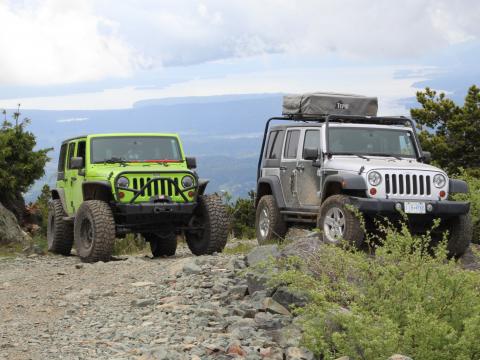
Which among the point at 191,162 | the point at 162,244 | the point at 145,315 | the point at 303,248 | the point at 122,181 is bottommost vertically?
the point at 162,244

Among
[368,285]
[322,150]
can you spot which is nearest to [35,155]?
[322,150]

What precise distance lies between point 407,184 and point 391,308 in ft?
→ 15.0

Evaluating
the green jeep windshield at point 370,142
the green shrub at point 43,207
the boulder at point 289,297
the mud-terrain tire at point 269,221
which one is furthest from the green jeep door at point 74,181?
the boulder at point 289,297

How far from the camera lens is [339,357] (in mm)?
6559

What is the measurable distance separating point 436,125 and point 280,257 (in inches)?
795

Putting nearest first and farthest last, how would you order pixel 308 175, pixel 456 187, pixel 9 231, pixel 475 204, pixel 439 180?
1. pixel 439 180
2. pixel 456 187
3. pixel 308 175
4. pixel 475 204
5. pixel 9 231

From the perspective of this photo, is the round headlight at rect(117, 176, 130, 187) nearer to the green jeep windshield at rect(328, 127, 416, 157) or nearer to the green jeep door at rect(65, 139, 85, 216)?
the green jeep door at rect(65, 139, 85, 216)

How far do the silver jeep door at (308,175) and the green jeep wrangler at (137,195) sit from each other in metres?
1.40

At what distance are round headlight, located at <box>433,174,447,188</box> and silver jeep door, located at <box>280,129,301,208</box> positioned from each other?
2.35 metres

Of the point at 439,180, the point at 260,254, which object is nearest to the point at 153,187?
the point at 260,254

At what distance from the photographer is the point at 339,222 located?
11.0 m

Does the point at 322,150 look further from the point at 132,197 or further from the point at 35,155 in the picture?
the point at 35,155

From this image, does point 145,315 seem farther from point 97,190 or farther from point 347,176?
point 97,190

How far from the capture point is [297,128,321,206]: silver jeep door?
12508 mm
